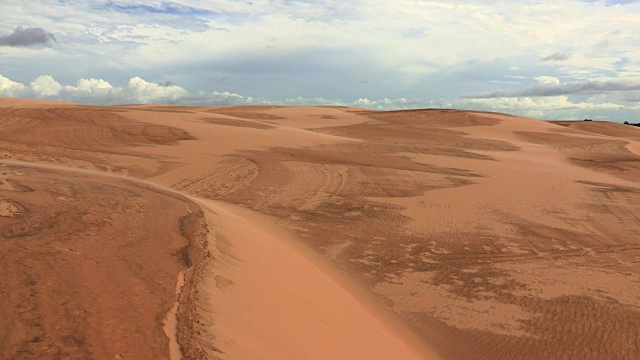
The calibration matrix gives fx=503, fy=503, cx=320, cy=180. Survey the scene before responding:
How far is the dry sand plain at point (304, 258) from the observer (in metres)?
4.61

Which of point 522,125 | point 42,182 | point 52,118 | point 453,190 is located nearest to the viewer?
point 42,182

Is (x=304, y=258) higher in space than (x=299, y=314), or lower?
lower

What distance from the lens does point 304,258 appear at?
8875 mm

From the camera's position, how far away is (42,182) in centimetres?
898

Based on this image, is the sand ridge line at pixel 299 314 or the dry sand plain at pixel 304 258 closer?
the dry sand plain at pixel 304 258

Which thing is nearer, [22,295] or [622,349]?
[22,295]

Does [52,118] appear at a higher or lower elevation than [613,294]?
higher

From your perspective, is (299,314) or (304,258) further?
(304,258)

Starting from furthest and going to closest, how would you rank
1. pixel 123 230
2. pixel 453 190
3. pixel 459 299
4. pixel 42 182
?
pixel 453 190, pixel 42 182, pixel 459 299, pixel 123 230

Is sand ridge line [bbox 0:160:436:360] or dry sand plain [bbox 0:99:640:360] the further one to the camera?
sand ridge line [bbox 0:160:436:360]

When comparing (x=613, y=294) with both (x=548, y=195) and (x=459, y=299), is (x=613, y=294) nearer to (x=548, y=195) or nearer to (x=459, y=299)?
(x=459, y=299)

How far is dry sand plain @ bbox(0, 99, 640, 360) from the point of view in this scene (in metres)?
4.61

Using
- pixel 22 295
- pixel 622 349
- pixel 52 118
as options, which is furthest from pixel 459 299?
pixel 52 118

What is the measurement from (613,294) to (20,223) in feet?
28.4
